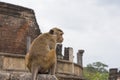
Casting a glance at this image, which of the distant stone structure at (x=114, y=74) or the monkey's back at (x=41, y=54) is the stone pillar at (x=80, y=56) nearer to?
the distant stone structure at (x=114, y=74)

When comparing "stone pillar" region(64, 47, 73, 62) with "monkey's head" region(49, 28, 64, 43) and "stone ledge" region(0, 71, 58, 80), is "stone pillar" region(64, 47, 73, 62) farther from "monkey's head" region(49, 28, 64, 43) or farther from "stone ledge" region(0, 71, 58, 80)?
"stone ledge" region(0, 71, 58, 80)

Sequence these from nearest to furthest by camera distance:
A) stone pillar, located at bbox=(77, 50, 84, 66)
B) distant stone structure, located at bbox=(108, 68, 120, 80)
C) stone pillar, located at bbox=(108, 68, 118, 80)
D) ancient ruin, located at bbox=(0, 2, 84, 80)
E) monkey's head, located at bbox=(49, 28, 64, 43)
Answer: monkey's head, located at bbox=(49, 28, 64, 43), ancient ruin, located at bbox=(0, 2, 84, 80), stone pillar, located at bbox=(77, 50, 84, 66), distant stone structure, located at bbox=(108, 68, 120, 80), stone pillar, located at bbox=(108, 68, 118, 80)

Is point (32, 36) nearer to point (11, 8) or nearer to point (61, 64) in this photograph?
point (11, 8)

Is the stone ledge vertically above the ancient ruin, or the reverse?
the ancient ruin

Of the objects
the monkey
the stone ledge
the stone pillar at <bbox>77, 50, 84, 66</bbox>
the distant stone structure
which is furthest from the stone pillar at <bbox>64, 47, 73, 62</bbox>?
the stone ledge

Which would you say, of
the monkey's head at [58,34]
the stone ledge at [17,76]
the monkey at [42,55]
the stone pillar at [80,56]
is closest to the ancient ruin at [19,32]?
the stone pillar at [80,56]

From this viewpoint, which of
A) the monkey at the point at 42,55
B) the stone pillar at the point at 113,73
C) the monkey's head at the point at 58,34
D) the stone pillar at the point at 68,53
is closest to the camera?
the monkey at the point at 42,55

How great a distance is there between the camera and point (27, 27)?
25.4m

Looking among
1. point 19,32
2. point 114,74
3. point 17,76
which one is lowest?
point 17,76

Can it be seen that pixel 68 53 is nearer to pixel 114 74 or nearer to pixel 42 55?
pixel 114 74

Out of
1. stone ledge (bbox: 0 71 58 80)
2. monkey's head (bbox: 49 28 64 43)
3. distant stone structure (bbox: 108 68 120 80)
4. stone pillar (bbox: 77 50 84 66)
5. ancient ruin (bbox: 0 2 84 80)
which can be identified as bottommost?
stone ledge (bbox: 0 71 58 80)

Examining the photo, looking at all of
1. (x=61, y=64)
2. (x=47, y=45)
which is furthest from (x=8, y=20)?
(x=47, y=45)

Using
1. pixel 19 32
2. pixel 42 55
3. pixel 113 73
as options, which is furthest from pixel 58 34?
pixel 113 73

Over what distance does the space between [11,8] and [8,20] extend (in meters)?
0.89
